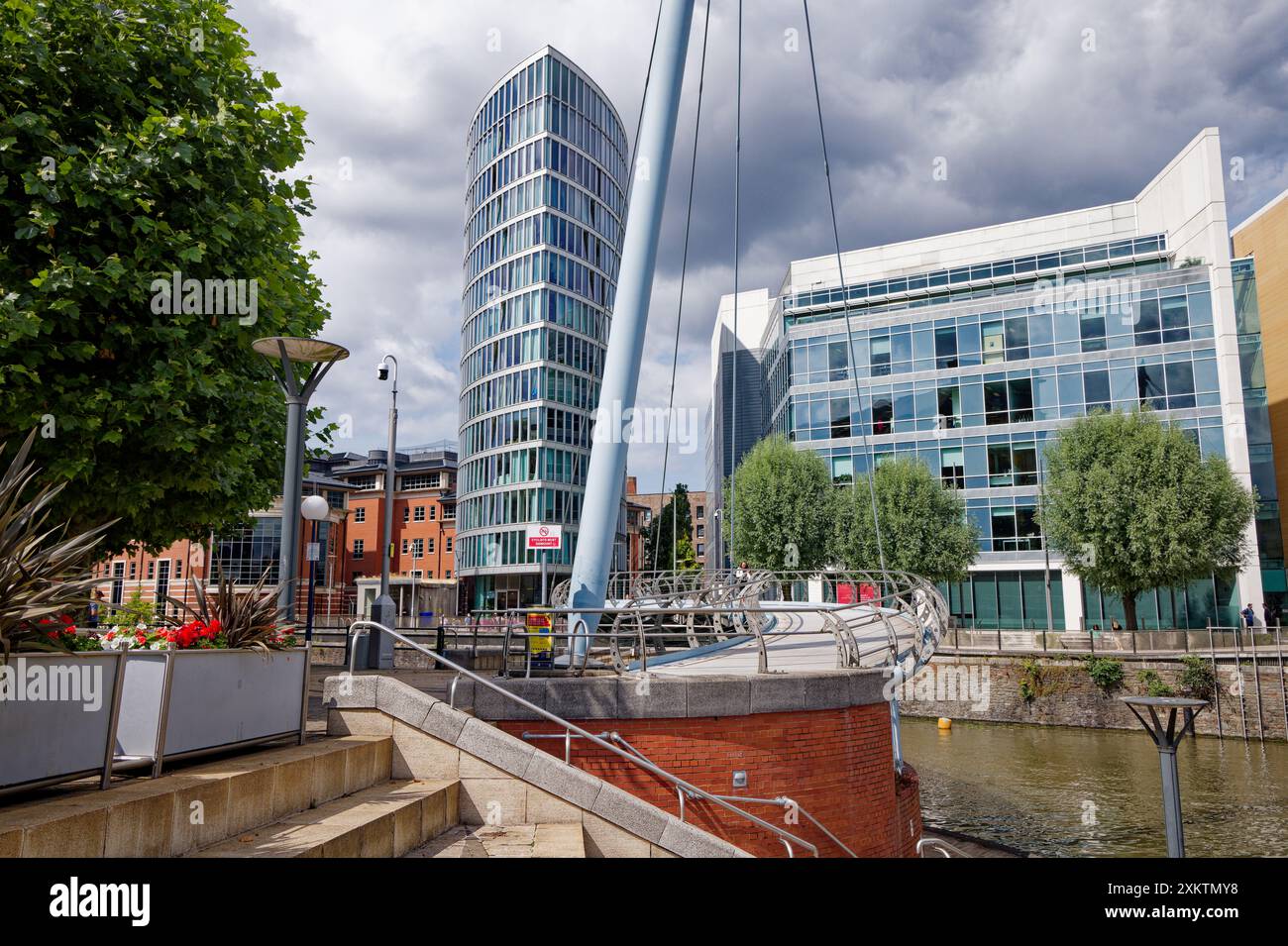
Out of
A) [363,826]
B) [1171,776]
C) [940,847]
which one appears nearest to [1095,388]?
[940,847]

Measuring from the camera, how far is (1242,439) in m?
41.4

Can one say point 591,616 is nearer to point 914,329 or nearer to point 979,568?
point 979,568

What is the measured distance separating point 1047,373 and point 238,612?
45.7m

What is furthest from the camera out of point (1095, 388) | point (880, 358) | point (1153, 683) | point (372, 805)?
point (880, 358)

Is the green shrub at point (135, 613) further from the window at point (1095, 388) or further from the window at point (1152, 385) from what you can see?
the window at point (1152, 385)

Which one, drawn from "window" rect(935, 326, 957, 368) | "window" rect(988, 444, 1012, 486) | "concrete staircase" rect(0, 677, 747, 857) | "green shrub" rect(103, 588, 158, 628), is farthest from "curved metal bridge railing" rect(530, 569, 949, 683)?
"window" rect(935, 326, 957, 368)

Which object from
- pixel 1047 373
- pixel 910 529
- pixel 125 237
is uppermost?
pixel 1047 373

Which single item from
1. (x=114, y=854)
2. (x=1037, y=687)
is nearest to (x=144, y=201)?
(x=114, y=854)

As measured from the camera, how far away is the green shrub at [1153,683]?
30.5 meters

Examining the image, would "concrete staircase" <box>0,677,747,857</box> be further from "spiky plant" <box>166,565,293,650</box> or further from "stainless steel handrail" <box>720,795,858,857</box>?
"stainless steel handrail" <box>720,795,858,857</box>

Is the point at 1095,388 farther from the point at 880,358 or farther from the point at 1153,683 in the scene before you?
the point at 1153,683

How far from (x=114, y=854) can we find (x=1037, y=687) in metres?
34.1

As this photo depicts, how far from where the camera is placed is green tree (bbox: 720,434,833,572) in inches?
1688

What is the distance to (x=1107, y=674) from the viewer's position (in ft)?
105
